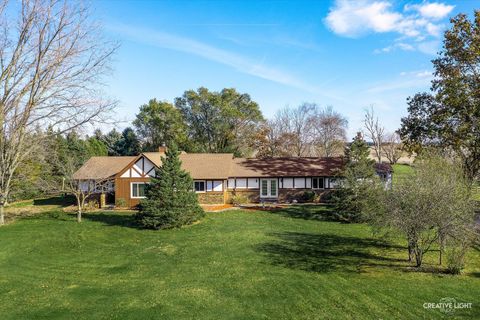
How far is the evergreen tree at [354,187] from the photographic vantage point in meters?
26.4

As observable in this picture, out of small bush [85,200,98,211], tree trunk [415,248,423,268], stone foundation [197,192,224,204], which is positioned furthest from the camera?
stone foundation [197,192,224,204]

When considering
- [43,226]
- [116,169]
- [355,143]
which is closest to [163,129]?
[116,169]

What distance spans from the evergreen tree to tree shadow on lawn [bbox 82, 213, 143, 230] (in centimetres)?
1553

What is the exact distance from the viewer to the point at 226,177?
34.0 metres

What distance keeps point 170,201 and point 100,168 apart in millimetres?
15739

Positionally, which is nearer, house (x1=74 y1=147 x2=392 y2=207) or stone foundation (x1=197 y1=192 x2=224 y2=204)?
house (x1=74 y1=147 x2=392 y2=207)

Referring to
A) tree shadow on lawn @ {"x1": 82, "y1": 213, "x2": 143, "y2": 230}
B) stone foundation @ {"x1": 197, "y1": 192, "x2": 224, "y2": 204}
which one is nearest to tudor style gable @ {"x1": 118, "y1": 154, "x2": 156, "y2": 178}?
tree shadow on lawn @ {"x1": 82, "y1": 213, "x2": 143, "y2": 230}

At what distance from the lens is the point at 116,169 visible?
36.7 meters

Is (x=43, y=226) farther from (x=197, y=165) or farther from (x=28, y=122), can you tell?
(x=197, y=165)

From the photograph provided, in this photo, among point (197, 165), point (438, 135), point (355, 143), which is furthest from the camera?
point (197, 165)

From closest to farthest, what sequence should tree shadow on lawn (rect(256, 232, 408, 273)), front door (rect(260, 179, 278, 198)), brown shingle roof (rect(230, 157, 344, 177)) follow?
tree shadow on lawn (rect(256, 232, 408, 273)) < brown shingle roof (rect(230, 157, 344, 177)) < front door (rect(260, 179, 278, 198))

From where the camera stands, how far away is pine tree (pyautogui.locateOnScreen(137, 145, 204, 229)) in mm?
24812

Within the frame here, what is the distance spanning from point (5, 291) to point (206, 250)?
30.3 feet

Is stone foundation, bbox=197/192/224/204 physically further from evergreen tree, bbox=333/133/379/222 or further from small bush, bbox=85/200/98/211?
evergreen tree, bbox=333/133/379/222
